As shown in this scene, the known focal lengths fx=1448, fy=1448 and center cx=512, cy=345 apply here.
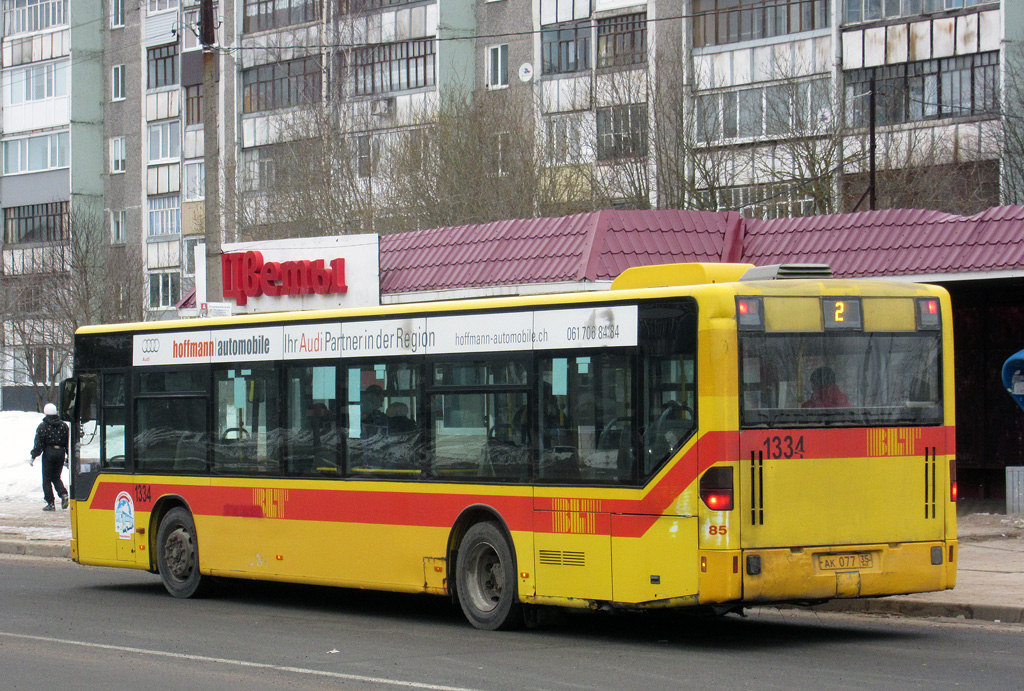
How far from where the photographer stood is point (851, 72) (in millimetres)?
40344

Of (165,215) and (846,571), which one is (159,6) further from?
(846,571)

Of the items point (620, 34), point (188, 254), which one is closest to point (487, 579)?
point (620, 34)

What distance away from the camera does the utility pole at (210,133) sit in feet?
71.8

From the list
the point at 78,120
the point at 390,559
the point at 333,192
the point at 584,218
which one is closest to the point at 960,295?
the point at 584,218

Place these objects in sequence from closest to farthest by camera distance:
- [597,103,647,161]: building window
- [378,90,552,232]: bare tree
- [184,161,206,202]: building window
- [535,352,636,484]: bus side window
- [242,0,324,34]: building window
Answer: [535,352,636,484]: bus side window < [378,90,552,232]: bare tree < [597,103,647,161]: building window < [242,0,324,34]: building window < [184,161,206,202]: building window

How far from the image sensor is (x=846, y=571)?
33.0 feet

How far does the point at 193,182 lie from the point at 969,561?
49.8 meters

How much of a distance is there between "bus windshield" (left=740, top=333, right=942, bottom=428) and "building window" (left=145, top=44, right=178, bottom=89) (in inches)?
2171

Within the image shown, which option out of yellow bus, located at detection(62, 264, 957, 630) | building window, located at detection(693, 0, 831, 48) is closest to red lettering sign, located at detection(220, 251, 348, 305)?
yellow bus, located at detection(62, 264, 957, 630)

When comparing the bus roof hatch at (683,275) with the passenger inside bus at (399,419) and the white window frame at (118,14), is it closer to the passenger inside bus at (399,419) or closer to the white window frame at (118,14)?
the passenger inside bus at (399,419)

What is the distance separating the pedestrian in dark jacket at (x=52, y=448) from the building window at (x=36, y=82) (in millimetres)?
44635

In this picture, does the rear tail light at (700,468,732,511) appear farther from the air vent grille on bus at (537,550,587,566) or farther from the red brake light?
the air vent grille on bus at (537,550,587,566)

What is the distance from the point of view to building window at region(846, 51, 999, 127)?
3806 cm

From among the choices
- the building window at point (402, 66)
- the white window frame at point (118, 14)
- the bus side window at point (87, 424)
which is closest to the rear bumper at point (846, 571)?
the bus side window at point (87, 424)
